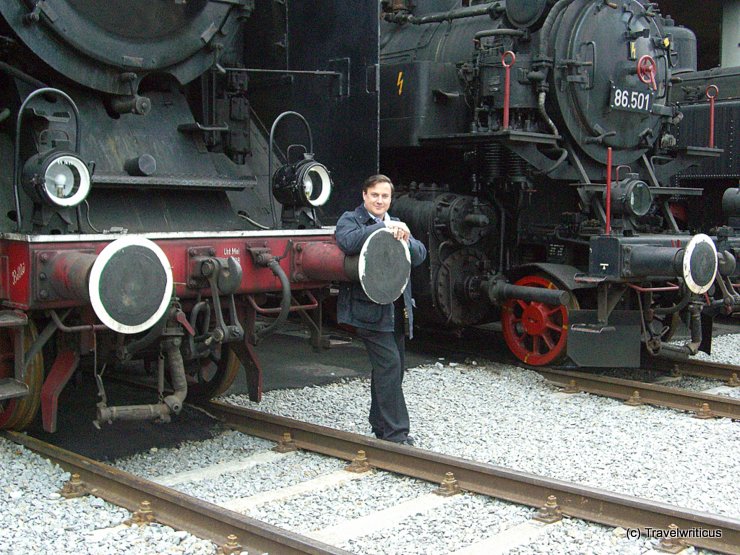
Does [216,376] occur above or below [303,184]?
below

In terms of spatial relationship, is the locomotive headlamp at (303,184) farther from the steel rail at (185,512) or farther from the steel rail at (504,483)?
the steel rail at (185,512)

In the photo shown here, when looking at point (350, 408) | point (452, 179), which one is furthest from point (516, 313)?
point (350, 408)

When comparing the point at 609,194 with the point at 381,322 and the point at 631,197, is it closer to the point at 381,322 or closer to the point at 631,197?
the point at 631,197

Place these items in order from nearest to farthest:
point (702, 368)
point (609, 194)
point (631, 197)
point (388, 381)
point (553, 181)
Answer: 1. point (388, 381)
2. point (609, 194)
3. point (631, 197)
4. point (702, 368)
5. point (553, 181)

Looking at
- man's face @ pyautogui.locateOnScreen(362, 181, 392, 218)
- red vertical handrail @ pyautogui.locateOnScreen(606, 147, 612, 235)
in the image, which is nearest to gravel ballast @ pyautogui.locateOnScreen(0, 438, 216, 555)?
man's face @ pyautogui.locateOnScreen(362, 181, 392, 218)

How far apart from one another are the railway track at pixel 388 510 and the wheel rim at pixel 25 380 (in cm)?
9

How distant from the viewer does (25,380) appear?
436 cm

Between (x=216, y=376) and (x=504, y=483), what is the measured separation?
2.19 meters

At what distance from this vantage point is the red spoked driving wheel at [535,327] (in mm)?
7161

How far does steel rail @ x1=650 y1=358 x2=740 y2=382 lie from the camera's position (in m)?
6.99

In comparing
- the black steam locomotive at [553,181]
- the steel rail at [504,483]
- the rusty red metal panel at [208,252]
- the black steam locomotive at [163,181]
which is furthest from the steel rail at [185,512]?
the black steam locomotive at [553,181]

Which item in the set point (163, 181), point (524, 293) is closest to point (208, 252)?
point (163, 181)

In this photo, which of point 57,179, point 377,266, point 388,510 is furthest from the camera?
point 377,266

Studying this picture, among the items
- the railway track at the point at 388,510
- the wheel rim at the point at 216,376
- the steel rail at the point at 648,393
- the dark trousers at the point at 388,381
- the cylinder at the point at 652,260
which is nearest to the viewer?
the railway track at the point at 388,510
